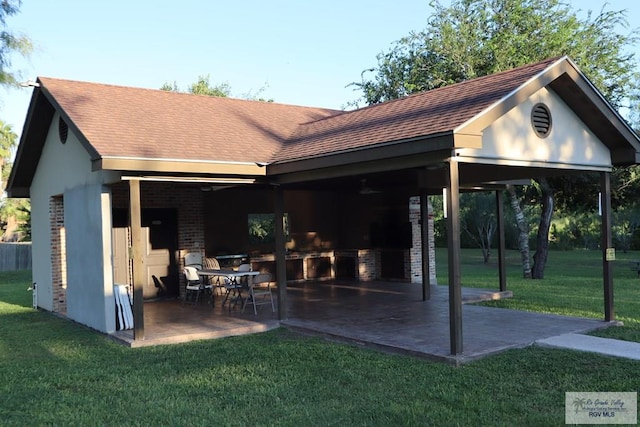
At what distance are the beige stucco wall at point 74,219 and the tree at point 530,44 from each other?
11.9 metres

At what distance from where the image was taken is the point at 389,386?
19.1 feet

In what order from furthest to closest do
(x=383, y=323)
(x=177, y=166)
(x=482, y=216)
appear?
1. (x=482, y=216)
2. (x=383, y=323)
3. (x=177, y=166)

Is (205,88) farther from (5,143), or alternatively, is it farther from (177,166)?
(177,166)

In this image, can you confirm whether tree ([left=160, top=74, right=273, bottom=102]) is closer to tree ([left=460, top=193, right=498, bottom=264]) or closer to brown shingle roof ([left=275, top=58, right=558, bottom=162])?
tree ([left=460, top=193, right=498, bottom=264])

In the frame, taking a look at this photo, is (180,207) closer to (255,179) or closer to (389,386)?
(255,179)

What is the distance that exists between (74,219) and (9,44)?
10.4 m

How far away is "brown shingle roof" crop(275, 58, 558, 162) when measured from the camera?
7.19 m

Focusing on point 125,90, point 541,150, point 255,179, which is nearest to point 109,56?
point 125,90

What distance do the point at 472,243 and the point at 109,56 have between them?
23.3 m

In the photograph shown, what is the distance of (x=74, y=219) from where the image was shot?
10.3 m

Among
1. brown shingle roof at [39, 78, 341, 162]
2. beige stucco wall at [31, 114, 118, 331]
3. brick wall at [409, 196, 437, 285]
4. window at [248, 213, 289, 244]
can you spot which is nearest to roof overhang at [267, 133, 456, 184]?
brown shingle roof at [39, 78, 341, 162]

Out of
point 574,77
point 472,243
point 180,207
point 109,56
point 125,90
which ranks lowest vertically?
point 472,243

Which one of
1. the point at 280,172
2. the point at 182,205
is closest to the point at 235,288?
the point at 280,172

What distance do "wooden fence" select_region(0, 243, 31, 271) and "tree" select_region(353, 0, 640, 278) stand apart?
55.4 feet
